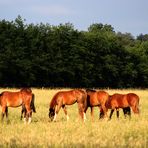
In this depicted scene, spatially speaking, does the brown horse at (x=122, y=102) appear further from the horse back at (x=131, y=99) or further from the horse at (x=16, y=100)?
the horse at (x=16, y=100)

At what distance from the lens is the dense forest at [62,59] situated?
62844mm

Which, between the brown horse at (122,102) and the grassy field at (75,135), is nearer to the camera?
the grassy field at (75,135)

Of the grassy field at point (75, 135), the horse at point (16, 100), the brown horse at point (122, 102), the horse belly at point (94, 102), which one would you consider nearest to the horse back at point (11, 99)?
the horse at point (16, 100)

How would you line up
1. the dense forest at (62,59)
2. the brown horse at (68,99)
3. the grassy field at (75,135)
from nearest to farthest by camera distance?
the grassy field at (75,135) < the brown horse at (68,99) < the dense forest at (62,59)

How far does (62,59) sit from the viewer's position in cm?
6969

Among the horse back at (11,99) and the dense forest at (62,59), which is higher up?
the dense forest at (62,59)

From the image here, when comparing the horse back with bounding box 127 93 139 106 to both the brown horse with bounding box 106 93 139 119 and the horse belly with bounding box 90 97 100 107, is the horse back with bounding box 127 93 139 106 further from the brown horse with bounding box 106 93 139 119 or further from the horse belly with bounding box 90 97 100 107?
the horse belly with bounding box 90 97 100 107

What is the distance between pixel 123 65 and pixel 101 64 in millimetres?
5395

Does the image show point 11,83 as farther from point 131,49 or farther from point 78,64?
point 131,49

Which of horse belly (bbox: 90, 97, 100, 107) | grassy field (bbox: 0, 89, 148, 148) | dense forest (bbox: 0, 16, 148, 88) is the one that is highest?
dense forest (bbox: 0, 16, 148, 88)

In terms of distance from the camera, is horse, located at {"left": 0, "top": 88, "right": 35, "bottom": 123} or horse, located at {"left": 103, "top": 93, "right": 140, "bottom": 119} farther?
horse, located at {"left": 103, "top": 93, "right": 140, "bottom": 119}

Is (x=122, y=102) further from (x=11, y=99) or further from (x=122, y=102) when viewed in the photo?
(x=11, y=99)

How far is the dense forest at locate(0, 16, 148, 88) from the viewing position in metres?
62.8

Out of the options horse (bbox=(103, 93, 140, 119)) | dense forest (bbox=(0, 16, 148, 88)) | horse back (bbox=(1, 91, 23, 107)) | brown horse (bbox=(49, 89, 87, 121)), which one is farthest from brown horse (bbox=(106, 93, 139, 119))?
dense forest (bbox=(0, 16, 148, 88))
